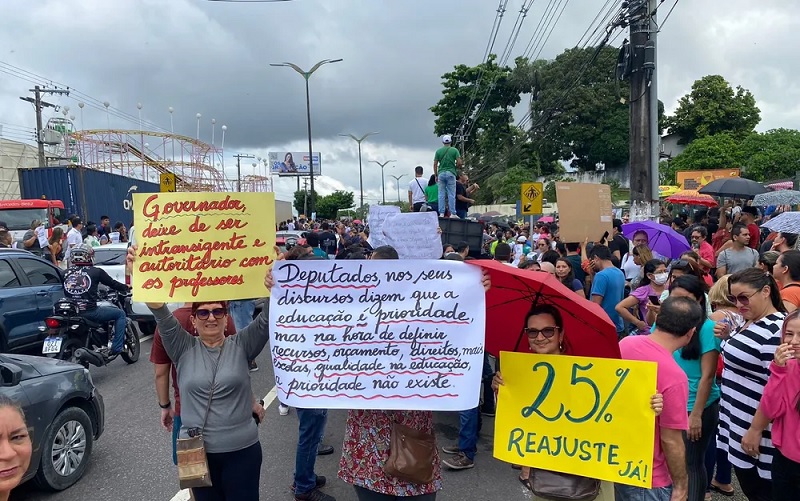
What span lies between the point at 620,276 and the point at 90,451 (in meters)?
5.46

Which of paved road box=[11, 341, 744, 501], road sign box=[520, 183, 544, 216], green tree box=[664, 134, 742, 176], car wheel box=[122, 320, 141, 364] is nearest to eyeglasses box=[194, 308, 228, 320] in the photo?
paved road box=[11, 341, 744, 501]

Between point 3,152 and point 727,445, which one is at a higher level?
point 3,152

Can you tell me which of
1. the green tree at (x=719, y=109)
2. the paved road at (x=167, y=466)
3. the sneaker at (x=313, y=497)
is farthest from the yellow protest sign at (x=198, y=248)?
the green tree at (x=719, y=109)

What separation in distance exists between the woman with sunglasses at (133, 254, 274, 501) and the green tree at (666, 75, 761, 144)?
47.4 meters

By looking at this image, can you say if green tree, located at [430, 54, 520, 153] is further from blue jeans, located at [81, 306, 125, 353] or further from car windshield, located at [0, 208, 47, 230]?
blue jeans, located at [81, 306, 125, 353]

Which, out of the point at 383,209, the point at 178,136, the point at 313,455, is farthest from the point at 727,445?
the point at 178,136

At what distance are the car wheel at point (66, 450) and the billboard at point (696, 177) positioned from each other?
1381 inches

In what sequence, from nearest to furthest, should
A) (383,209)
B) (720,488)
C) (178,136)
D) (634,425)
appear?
(634,425)
(720,488)
(383,209)
(178,136)

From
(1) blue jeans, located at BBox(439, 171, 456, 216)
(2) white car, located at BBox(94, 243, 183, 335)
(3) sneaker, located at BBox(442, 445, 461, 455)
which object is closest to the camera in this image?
(3) sneaker, located at BBox(442, 445, 461, 455)

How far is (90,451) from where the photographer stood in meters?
4.56

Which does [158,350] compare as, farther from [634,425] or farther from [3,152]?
[3,152]

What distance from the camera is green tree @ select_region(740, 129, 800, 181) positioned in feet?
97.6

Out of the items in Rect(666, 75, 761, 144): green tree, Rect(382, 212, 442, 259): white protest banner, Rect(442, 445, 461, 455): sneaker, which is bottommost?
Rect(442, 445, 461, 455): sneaker

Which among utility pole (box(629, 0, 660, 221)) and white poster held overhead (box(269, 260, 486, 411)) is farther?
utility pole (box(629, 0, 660, 221))
